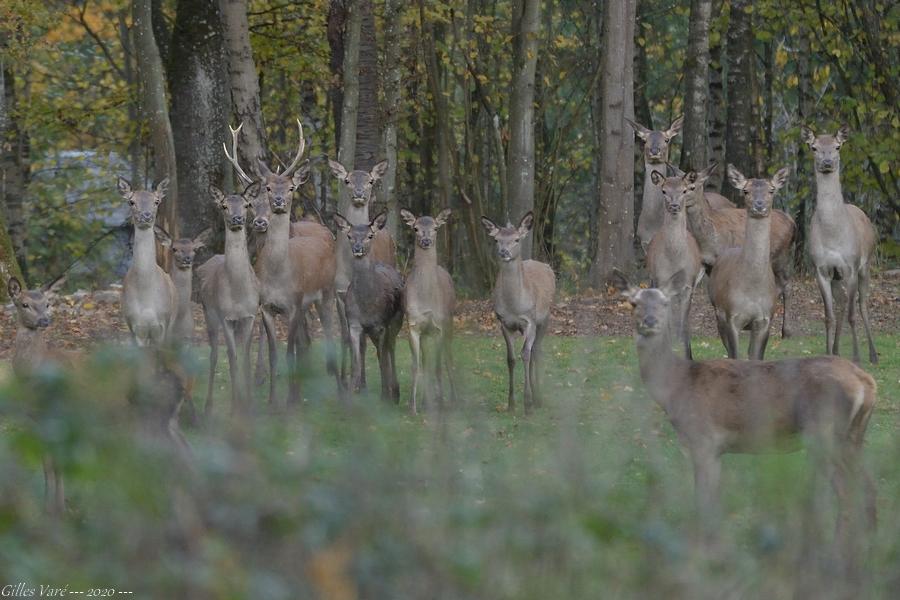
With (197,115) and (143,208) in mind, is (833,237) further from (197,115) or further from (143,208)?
(197,115)

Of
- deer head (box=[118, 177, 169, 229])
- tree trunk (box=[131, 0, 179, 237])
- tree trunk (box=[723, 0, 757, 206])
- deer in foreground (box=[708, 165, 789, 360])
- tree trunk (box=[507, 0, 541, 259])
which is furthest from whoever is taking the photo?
tree trunk (box=[723, 0, 757, 206])

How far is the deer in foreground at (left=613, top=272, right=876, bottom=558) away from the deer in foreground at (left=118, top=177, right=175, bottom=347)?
15.2 feet

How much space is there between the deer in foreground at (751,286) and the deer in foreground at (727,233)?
6.40ft

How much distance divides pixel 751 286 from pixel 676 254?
160 centimetres

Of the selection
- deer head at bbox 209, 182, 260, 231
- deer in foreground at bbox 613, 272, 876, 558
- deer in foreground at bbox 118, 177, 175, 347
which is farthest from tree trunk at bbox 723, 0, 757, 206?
deer in foreground at bbox 613, 272, 876, 558

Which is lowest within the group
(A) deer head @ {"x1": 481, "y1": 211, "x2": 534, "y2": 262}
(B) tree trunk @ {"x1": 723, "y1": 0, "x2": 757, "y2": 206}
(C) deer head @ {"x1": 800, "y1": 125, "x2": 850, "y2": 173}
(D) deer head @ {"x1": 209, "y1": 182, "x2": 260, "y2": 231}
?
(A) deer head @ {"x1": 481, "y1": 211, "x2": 534, "y2": 262}

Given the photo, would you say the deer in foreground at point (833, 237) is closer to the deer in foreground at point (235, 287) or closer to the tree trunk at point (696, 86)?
the deer in foreground at point (235, 287)

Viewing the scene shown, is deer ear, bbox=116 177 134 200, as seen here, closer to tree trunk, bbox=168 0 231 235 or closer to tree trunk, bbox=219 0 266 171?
tree trunk, bbox=219 0 266 171

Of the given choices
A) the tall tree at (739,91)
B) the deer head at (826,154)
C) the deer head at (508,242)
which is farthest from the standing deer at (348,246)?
the tall tree at (739,91)

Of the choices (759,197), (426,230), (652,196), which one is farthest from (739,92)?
(426,230)

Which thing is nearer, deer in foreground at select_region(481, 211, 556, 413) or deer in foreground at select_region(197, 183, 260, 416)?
deer in foreground at select_region(481, 211, 556, 413)

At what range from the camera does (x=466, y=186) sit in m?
A: 24.4

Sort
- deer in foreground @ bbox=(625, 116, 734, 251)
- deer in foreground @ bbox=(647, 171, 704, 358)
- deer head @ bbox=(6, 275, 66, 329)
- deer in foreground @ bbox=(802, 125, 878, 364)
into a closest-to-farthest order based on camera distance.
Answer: deer head @ bbox=(6, 275, 66, 329) < deer in foreground @ bbox=(647, 171, 704, 358) < deer in foreground @ bbox=(802, 125, 878, 364) < deer in foreground @ bbox=(625, 116, 734, 251)

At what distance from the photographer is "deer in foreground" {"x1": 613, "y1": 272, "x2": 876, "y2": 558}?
7.36m
